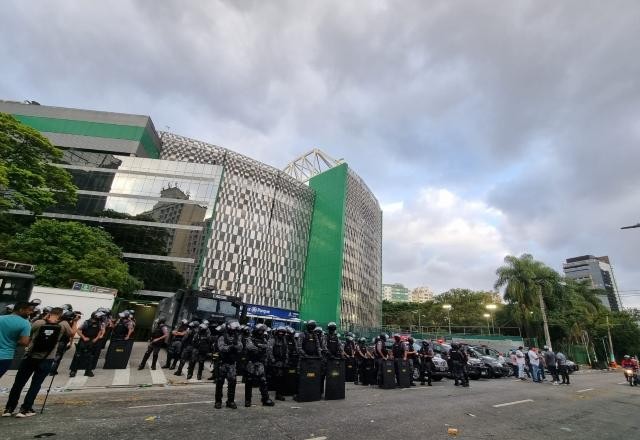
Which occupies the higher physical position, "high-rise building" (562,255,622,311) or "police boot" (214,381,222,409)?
"high-rise building" (562,255,622,311)

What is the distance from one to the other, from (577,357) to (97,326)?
5332 cm

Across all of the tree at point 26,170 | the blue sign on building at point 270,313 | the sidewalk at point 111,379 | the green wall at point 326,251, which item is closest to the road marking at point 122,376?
the sidewalk at point 111,379

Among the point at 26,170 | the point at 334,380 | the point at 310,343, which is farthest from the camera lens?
the point at 26,170

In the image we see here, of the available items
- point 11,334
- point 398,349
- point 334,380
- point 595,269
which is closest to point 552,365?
point 398,349

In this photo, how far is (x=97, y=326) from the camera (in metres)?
10.8

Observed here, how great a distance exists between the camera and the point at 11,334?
17.3ft

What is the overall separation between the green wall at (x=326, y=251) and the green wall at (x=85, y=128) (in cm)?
3906

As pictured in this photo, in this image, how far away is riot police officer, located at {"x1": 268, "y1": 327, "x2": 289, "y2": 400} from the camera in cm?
847

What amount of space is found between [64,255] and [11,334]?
24971 mm

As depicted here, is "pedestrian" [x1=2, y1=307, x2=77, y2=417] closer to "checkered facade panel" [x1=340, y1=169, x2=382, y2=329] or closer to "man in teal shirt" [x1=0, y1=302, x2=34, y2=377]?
"man in teal shirt" [x1=0, y1=302, x2=34, y2=377]

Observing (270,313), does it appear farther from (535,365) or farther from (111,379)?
(111,379)

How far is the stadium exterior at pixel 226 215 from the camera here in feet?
154

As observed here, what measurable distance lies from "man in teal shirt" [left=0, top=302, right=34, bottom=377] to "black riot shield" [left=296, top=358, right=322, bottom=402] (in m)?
5.83

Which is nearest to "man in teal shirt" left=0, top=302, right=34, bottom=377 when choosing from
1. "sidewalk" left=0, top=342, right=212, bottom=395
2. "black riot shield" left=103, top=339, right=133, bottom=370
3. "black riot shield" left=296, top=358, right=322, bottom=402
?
"sidewalk" left=0, top=342, right=212, bottom=395
